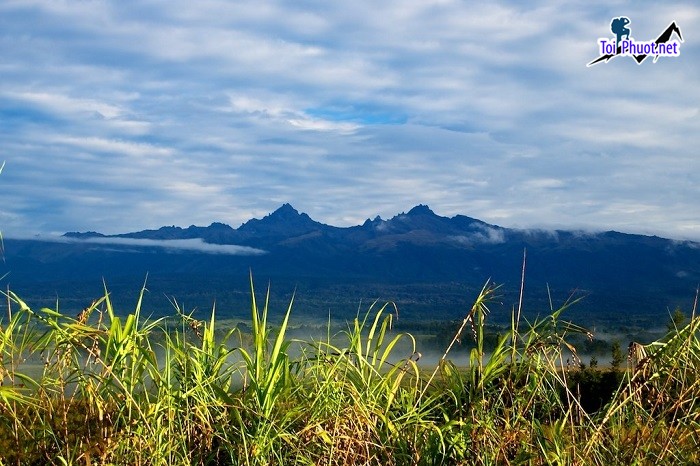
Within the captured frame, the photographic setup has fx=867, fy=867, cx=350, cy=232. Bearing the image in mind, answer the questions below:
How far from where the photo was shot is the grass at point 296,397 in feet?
21.2

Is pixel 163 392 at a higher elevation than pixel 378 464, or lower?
higher

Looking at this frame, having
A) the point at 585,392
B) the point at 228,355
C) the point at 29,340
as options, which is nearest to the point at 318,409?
the point at 228,355

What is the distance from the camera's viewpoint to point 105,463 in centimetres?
627

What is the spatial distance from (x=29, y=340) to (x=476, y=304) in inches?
146

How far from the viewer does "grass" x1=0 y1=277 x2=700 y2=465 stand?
6.45 m

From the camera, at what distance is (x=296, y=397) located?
294 inches

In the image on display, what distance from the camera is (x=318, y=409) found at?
6.83m

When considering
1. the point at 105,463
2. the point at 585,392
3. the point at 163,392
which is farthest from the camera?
the point at 585,392

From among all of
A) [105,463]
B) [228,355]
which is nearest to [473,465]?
[228,355]

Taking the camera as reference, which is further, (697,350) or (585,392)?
(585,392)

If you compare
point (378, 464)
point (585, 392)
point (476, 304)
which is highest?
point (476, 304)

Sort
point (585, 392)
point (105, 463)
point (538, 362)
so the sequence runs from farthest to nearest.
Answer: point (585, 392)
point (538, 362)
point (105, 463)

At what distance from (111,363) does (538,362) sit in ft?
11.2

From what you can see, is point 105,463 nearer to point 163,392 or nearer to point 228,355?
point 163,392
